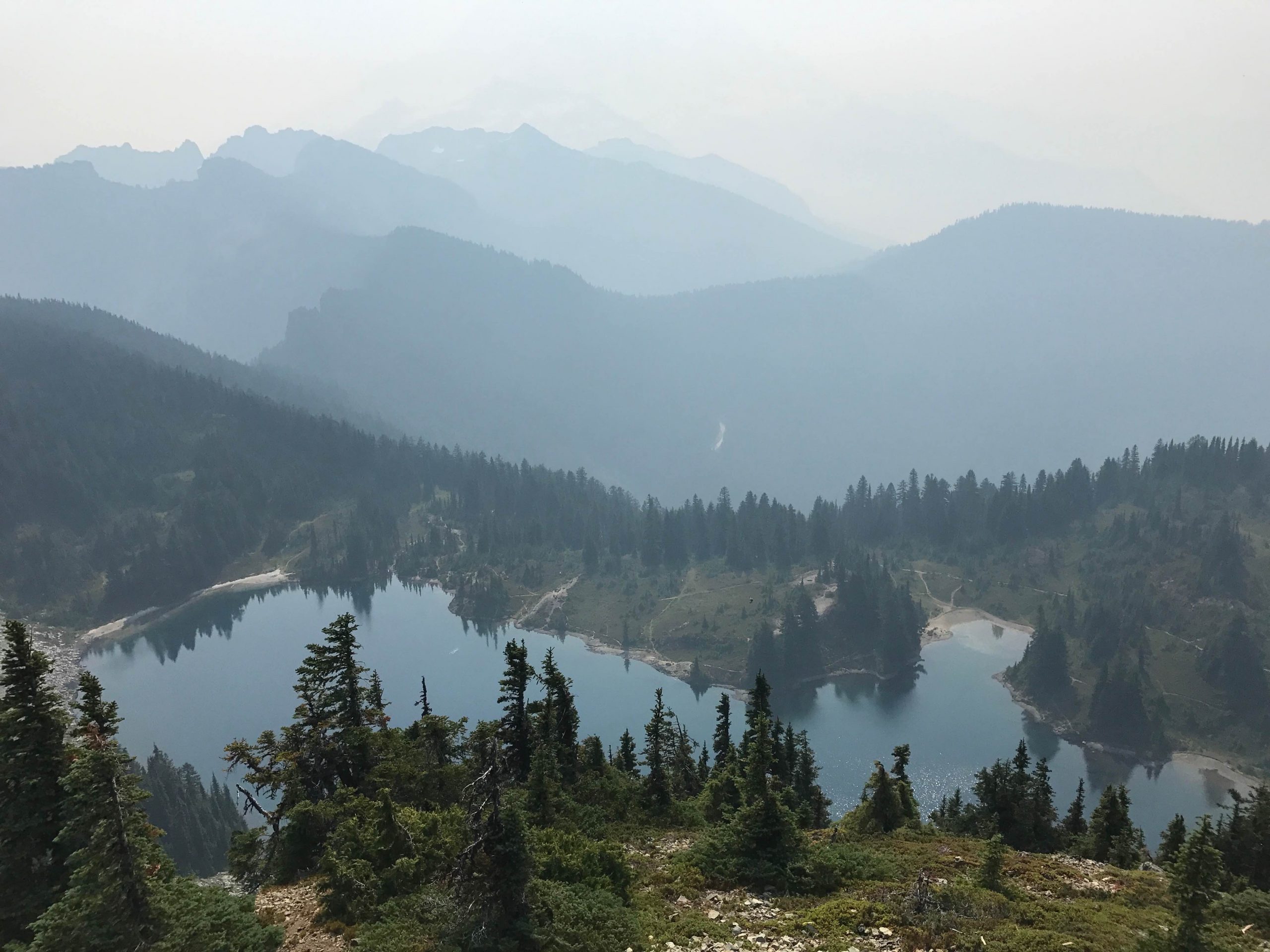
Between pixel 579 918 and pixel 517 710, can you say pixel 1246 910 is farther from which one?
pixel 517 710

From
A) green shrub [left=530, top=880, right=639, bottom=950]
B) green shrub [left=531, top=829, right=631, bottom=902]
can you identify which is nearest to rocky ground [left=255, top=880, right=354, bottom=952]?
green shrub [left=530, top=880, right=639, bottom=950]

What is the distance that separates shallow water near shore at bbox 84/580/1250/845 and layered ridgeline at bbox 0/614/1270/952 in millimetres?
100972

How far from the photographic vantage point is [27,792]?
23312 millimetres

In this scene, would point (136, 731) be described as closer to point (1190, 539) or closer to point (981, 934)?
point (981, 934)

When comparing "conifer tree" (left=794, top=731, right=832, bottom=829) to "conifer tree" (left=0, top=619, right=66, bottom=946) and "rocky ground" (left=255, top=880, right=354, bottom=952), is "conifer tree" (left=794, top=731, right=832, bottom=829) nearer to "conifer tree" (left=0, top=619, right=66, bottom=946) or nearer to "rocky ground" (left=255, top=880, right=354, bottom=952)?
"rocky ground" (left=255, top=880, right=354, bottom=952)

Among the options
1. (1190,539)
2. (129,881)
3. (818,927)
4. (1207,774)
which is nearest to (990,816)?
(818,927)

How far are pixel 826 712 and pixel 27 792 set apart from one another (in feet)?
542

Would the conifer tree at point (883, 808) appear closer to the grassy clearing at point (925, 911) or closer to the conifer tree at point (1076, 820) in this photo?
the grassy clearing at point (925, 911)

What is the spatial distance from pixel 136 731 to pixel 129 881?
7256 inches

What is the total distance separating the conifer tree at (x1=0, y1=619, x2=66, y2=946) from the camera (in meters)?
22.8

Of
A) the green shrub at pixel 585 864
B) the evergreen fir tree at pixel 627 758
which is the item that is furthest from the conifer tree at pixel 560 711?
the green shrub at pixel 585 864

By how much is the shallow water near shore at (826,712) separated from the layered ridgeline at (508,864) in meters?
101

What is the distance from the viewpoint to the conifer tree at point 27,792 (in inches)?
899

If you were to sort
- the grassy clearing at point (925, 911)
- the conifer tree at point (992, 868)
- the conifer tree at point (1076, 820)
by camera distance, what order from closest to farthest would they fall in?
the grassy clearing at point (925, 911) < the conifer tree at point (992, 868) < the conifer tree at point (1076, 820)
